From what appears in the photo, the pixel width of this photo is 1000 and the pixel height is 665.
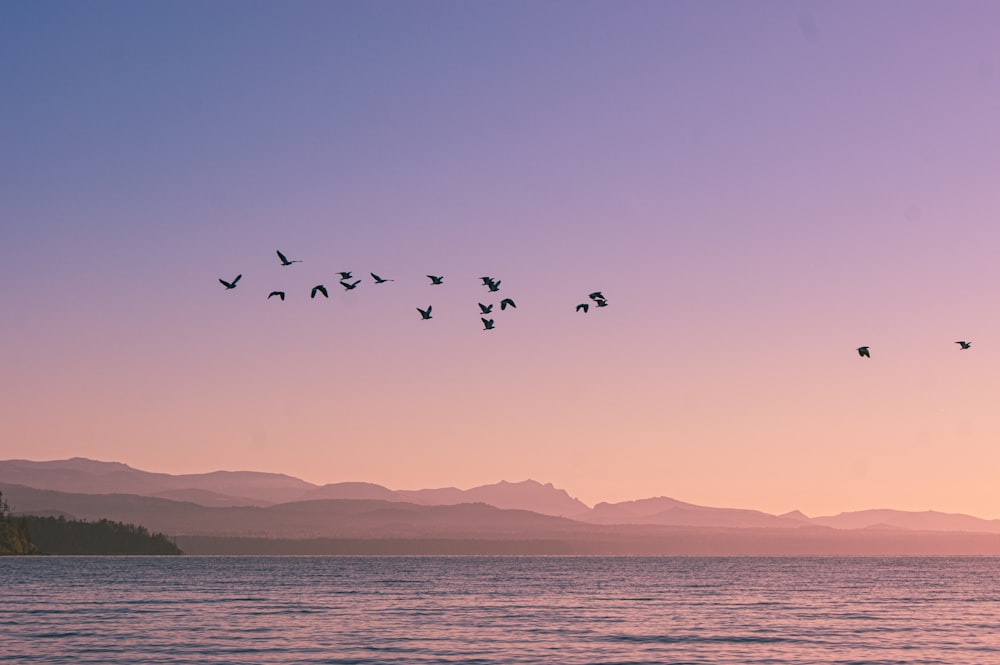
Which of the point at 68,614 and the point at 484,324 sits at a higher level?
the point at 484,324

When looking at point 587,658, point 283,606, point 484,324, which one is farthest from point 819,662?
point 283,606

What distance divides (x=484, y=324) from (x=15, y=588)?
285 ft

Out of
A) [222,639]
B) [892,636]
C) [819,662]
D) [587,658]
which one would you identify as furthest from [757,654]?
[222,639]

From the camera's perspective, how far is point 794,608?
10338 cm

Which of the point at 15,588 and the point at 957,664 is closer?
the point at 957,664

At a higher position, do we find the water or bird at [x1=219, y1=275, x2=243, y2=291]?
bird at [x1=219, y1=275, x2=243, y2=291]

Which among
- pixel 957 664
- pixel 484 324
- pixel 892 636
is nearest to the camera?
pixel 957 664

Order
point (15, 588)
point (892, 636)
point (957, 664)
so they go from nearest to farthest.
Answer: point (957, 664) < point (892, 636) < point (15, 588)

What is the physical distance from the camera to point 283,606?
101 metres

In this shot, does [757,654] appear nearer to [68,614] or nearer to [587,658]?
[587,658]

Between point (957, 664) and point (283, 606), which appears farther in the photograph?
point (283, 606)

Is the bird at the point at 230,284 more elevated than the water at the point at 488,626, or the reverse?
the bird at the point at 230,284

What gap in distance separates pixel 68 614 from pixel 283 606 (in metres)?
19.5

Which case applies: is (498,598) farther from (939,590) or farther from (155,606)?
(939,590)
